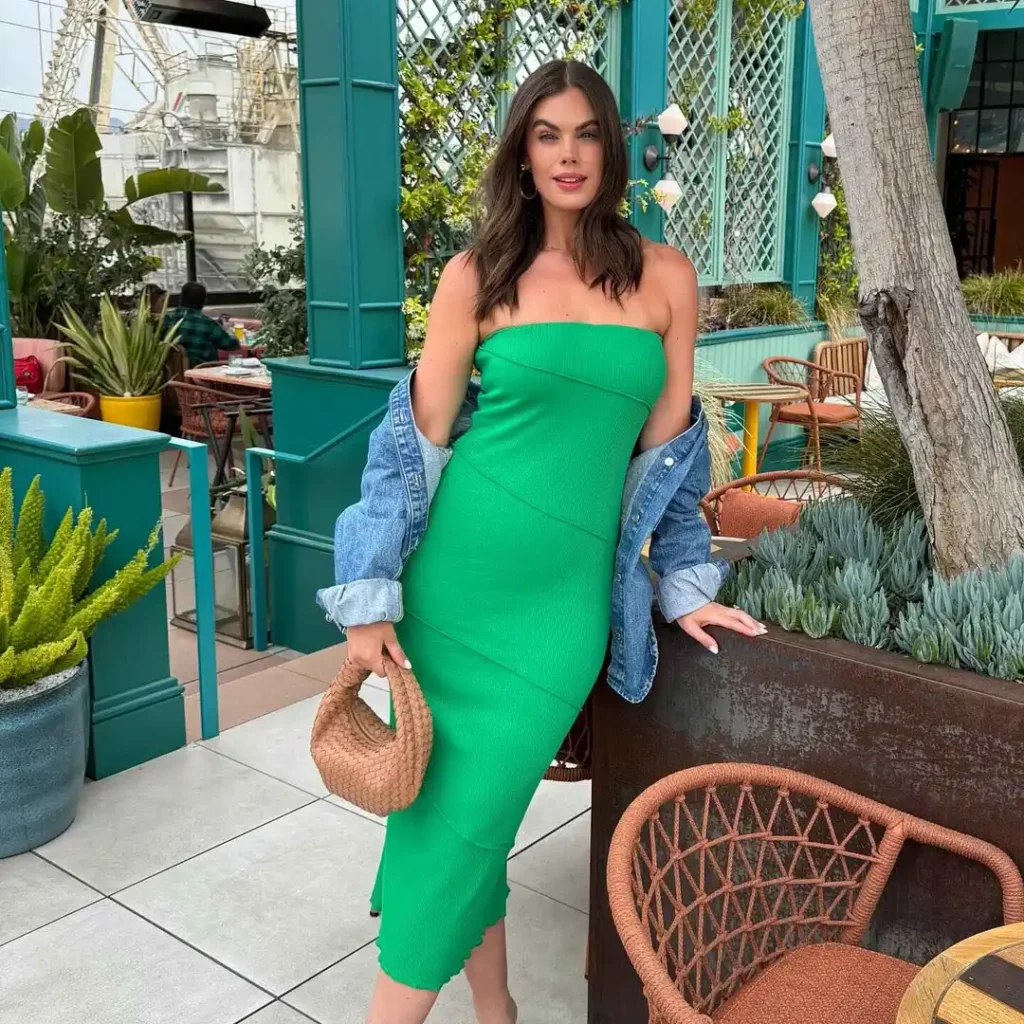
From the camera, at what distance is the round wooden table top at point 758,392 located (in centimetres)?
641

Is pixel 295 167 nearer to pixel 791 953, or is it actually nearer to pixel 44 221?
pixel 44 221

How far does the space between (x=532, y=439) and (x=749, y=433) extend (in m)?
5.23

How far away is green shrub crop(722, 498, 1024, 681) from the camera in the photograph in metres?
1.68

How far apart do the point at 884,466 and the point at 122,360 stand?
26.5 feet

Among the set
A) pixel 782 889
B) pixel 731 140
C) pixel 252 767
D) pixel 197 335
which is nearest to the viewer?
pixel 782 889

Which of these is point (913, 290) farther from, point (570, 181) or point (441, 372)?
point (441, 372)

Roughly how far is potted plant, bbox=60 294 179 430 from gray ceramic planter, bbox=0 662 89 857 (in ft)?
22.8

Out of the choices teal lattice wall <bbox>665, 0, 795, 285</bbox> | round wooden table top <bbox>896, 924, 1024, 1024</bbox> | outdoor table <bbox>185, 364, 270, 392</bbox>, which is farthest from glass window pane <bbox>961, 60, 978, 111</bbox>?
round wooden table top <bbox>896, 924, 1024, 1024</bbox>

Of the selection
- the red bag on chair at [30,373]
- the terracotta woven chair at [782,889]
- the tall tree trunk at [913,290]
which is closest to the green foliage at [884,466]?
the tall tree trunk at [913,290]

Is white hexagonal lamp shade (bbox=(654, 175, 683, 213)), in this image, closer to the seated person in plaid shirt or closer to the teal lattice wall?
the teal lattice wall

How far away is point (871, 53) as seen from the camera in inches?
74.4

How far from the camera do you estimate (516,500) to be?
1.73 metres

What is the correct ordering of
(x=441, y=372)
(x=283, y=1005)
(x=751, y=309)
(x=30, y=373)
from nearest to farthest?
1. (x=441, y=372)
2. (x=283, y=1005)
3. (x=751, y=309)
4. (x=30, y=373)

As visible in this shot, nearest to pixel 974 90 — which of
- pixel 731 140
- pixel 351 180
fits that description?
pixel 731 140
